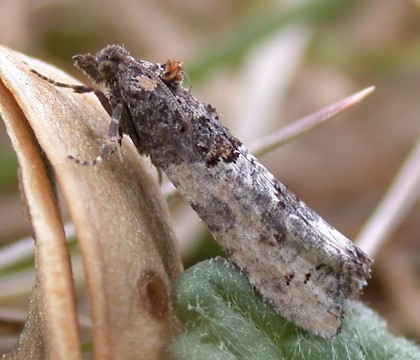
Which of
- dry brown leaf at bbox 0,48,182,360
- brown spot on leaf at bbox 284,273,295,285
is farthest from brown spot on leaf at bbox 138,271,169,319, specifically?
brown spot on leaf at bbox 284,273,295,285

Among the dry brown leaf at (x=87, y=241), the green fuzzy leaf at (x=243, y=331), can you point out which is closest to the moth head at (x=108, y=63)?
the dry brown leaf at (x=87, y=241)

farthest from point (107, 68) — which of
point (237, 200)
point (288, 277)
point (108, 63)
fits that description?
point (288, 277)

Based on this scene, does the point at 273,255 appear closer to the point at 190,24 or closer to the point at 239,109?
the point at 239,109

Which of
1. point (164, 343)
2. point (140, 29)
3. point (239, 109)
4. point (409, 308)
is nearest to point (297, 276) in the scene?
point (164, 343)

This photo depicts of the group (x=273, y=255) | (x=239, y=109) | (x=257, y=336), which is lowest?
(x=257, y=336)

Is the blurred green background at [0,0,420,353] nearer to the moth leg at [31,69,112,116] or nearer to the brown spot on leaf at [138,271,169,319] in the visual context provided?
the moth leg at [31,69,112,116]

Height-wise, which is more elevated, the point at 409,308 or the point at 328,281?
the point at 409,308

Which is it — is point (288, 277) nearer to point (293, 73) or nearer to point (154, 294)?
point (154, 294)
